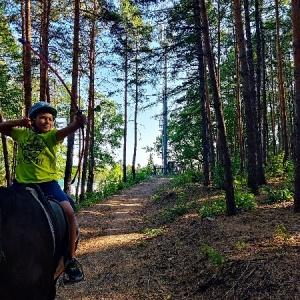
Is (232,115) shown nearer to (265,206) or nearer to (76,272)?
(265,206)

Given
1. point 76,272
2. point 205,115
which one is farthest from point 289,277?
point 205,115

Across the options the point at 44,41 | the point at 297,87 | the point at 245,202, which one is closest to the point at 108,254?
the point at 245,202

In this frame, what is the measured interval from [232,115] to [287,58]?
678cm

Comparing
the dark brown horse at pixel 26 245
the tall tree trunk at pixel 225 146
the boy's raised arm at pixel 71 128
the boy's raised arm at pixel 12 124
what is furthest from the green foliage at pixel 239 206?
the dark brown horse at pixel 26 245

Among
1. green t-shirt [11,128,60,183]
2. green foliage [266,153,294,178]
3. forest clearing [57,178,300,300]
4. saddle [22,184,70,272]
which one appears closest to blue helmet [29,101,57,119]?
green t-shirt [11,128,60,183]

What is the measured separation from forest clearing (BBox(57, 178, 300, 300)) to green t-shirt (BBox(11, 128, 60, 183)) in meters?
3.00

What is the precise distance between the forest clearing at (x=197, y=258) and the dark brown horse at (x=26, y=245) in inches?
111

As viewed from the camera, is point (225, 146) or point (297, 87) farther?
point (225, 146)

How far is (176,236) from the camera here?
8.80m

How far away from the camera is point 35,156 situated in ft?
12.6

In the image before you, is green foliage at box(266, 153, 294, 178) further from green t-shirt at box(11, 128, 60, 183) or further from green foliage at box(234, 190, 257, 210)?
green t-shirt at box(11, 128, 60, 183)

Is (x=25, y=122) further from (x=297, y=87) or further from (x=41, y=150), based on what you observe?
(x=297, y=87)

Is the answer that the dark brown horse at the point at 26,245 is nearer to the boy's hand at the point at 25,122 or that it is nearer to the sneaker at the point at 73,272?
the boy's hand at the point at 25,122

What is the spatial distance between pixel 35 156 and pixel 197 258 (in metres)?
4.14
